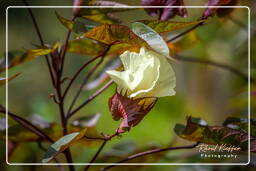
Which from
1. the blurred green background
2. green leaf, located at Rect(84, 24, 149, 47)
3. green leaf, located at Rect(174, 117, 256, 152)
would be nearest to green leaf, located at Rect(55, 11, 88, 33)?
green leaf, located at Rect(84, 24, 149, 47)

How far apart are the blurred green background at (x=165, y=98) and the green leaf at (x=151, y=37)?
40 cm

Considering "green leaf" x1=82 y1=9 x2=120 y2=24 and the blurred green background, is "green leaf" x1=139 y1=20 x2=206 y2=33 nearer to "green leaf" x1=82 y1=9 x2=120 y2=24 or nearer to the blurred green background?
"green leaf" x1=82 y1=9 x2=120 y2=24

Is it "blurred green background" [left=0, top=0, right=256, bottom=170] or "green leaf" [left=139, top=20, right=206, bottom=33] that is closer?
"green leaf" [left=139, top=20, right=206, bottom=33]

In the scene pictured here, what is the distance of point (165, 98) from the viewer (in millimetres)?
963

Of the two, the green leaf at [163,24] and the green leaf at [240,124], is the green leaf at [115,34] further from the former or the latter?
the green leaf at [240,124]

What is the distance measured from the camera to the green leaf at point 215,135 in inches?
17.8

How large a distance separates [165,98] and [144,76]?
58 cm

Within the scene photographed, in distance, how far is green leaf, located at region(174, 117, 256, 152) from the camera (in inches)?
17.8

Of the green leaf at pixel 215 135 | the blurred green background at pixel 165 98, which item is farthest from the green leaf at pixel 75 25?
the blurred green background at pixel 165 98

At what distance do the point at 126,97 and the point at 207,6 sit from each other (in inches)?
5.8

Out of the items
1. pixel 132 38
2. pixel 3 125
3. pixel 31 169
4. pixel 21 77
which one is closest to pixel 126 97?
pixel 132 38

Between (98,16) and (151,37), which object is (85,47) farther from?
(151,37)

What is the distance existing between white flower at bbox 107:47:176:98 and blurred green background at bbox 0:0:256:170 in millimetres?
390

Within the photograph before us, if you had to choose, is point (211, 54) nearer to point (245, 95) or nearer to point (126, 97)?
point (245, 95)
